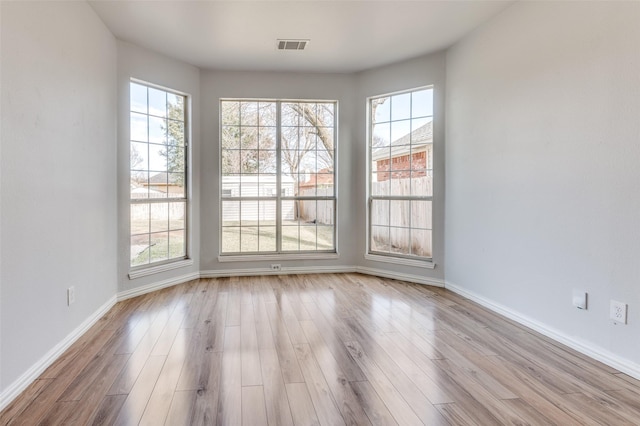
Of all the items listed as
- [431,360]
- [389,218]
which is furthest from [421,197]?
[431,360]

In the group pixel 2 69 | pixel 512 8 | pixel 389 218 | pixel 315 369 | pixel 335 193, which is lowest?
pixel 315 369

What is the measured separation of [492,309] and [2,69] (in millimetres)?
3958

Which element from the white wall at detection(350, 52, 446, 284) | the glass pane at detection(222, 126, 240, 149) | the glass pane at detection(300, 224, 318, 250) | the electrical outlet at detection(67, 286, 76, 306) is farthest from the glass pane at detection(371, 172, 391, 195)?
the electrical outlet at detection(67, 286, 76, 306)

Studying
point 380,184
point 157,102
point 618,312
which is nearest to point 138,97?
point 157,102

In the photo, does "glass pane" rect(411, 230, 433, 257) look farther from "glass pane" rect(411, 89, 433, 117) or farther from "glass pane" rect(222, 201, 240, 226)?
"glass pane" rect(222, 201, 240, 226)

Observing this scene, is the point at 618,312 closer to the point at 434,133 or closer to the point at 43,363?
the point at 434,133

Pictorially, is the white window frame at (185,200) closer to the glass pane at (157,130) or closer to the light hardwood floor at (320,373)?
the glass pane at (157,130)

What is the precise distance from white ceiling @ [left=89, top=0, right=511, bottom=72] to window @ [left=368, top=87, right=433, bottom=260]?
60cm

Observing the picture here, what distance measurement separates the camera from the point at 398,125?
4.66 meters

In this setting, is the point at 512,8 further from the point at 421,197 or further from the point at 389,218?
the point at 389,218

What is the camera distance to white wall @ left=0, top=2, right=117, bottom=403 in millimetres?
1995

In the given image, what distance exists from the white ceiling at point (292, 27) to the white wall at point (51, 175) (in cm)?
48

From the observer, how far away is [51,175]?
2428 millimetres

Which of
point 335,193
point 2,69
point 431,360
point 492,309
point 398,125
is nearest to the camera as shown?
point 2,69
